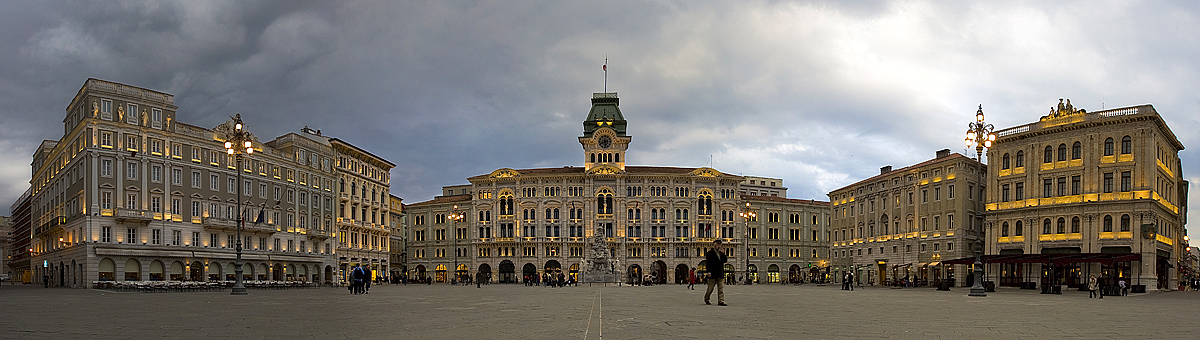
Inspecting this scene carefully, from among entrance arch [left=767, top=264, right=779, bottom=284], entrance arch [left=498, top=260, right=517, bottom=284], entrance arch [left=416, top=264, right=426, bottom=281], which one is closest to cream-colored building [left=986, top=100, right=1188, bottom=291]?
entrance arch [left=767, top=264, right=779, bottom=284]

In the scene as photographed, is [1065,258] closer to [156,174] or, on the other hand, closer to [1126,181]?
[1126,181]

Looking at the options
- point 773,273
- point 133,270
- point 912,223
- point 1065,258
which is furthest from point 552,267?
point 1065,258

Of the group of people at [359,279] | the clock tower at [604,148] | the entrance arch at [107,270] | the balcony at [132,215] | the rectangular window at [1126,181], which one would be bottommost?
the entrance arch at [107,270]

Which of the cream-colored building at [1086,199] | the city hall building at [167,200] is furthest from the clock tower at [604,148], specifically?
the cream-colored building at [1086,199]

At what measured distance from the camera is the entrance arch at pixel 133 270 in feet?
208

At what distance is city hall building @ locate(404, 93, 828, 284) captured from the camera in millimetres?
117438

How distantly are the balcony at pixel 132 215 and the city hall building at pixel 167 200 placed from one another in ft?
0.32

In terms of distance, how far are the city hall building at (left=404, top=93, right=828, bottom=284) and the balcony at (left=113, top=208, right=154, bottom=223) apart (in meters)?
55.5

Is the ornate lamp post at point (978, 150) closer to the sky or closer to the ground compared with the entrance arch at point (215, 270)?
closer to the sky

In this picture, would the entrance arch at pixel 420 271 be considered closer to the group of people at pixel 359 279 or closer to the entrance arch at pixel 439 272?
the entrance arch at pixel 439 272

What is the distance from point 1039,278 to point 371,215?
68.9 meters

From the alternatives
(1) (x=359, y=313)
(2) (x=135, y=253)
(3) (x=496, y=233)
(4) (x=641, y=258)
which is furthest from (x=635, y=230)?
(1) (x=359, y=313)

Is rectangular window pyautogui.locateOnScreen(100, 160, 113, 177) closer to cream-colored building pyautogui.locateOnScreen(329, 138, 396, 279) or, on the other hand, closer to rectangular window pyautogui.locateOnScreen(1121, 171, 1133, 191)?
cream-colored building pyautogui.locateOnScreen(329, 138, 396, 279)

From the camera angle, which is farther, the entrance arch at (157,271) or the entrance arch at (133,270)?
the entrance arch at (157,271)
